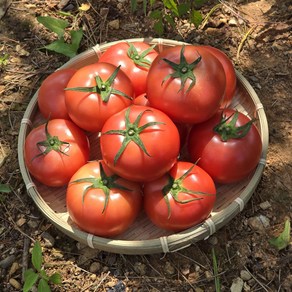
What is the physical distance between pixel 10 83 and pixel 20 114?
0.21m

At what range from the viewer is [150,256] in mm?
1935

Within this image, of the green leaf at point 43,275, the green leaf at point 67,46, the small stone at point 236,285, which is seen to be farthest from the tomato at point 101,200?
the green leaf at point 67,46

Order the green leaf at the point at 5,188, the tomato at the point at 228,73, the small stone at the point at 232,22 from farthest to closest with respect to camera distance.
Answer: the small stone at the point at 232,22, the green leaf at the point at 5,188, the tomato at the point at 228,73

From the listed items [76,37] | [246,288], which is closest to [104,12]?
[76,37]

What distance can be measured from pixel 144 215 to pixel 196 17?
105 cm

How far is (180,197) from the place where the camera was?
173cm

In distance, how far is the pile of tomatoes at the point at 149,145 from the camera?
1670 mm

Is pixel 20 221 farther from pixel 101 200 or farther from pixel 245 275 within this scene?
pixel 245 275

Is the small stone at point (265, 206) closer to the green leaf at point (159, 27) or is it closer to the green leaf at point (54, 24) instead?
the green leaf at point (159, 27)

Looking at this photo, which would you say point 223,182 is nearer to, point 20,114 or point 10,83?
point 20,114

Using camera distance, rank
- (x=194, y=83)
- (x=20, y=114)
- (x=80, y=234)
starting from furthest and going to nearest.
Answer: (x=20, y=114) → (x=80, y=234) → (x=194, y=83)

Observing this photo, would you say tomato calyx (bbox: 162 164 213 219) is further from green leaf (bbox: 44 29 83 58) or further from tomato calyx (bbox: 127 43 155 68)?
green leaf (bbox: 44 29 83 58)

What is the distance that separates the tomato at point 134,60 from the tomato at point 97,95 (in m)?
0.16

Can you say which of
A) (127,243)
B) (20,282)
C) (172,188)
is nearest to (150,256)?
(127,243)
